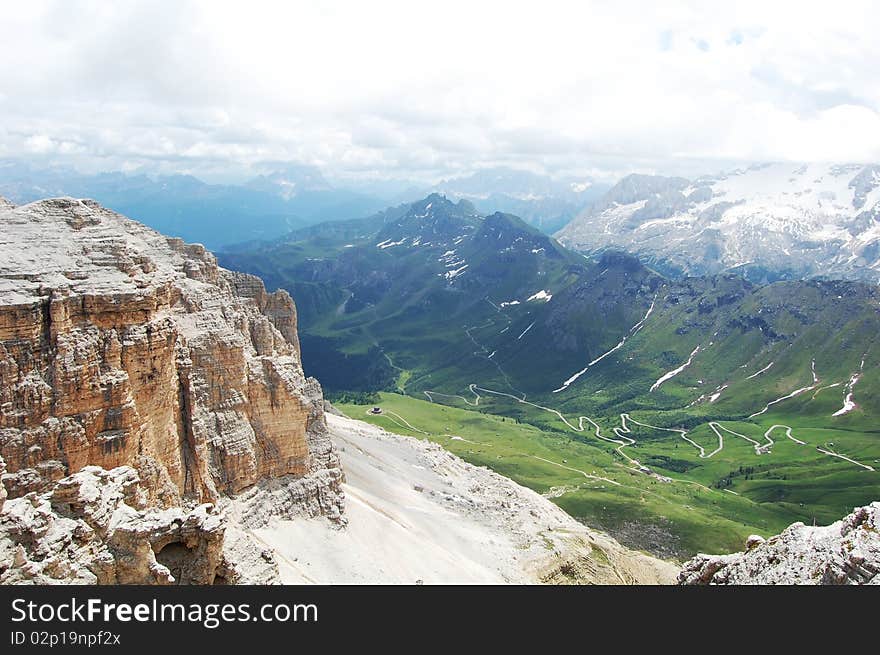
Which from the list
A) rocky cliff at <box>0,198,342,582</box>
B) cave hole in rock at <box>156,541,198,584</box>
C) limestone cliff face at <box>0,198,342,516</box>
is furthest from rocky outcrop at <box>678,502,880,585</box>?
limestone cliff face at <box>0,198,342,516</box>

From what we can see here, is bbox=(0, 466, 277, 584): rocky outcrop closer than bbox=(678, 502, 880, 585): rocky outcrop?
Yes

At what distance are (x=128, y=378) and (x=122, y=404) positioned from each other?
239 cm

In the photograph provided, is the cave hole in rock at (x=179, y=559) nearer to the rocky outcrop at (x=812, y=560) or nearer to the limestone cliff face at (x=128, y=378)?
the limestone cliff face at (x=128, y=378)

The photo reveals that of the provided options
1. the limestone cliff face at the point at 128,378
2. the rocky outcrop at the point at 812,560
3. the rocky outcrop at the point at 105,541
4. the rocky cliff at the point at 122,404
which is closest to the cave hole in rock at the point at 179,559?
the rocky outcrop at the point at 105,541

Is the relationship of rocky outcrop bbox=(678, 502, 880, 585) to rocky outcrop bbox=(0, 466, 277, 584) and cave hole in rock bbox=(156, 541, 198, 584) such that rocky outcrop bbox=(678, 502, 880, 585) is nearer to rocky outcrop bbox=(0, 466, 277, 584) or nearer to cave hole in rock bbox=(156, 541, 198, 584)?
rocky outcrop bbox=(0, 466, 277, 584)

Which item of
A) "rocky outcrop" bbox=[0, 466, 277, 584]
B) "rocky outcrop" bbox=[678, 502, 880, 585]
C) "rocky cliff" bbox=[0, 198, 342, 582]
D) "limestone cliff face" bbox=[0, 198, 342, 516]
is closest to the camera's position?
"rocky outcrop" bbox=[0, 466, 277, 584]

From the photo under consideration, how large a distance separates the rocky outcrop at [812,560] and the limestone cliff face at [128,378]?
47118 mm

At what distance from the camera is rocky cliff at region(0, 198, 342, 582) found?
1663 inches

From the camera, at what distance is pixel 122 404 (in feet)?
187

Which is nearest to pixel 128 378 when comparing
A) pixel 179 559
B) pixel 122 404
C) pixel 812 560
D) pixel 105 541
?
pixel 122 404

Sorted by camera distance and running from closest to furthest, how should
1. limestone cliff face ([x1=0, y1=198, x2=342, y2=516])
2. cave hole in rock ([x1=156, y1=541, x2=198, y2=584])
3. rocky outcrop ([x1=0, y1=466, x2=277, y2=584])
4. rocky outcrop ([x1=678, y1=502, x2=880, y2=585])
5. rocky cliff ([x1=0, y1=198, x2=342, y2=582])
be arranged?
rocky outcrop ([x1=0, y1=466, x2=277, y2=584]) < rocky outcrop ([x1=678, y1=502, x2=880, y2=585]) < rocky cliff ([x1=0, y1=198, x2=342, y2=582]) < cave hole in rock ([x1=156, y1=541, x2=198, y2=584]) < limestone cliff face ([x1=0, y1=198, x2=342, y2=516])

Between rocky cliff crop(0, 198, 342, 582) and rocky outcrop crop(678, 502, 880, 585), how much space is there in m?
37.8
